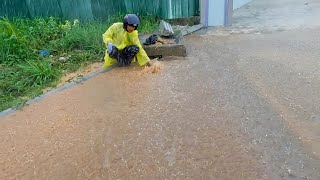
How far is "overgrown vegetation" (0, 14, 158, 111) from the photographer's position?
501 cm

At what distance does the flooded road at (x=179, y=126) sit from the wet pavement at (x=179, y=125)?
1cm

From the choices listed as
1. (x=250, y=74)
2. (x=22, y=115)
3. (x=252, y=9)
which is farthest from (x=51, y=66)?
(x=252, y=9)

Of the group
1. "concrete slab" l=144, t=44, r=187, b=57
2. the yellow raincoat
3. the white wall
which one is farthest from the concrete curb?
the white wall

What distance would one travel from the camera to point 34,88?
4.93 metres

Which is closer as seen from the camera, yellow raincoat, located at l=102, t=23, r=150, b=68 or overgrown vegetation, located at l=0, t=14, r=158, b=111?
overgrown vegetation, located at l=0, t=14, r=158, b=111

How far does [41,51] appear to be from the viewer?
20.4 feet

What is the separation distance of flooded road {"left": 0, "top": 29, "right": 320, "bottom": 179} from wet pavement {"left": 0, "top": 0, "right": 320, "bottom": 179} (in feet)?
0.04

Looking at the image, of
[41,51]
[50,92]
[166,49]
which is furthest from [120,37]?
[41,51]

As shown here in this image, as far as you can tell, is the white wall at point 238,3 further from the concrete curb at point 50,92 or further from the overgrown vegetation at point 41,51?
the concrete curb at point 50,92

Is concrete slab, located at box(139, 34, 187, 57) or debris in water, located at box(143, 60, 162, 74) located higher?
concrete slab, located at box(139, 34, 187, 57)

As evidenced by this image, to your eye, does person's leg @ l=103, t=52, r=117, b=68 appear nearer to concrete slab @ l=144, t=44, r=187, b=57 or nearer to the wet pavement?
the wet pavement

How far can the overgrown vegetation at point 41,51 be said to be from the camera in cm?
501

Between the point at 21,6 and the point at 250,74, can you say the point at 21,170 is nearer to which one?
the point at 250,74

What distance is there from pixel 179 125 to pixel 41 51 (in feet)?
11.7
